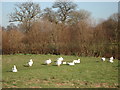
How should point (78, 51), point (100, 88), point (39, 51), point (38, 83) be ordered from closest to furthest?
point (100, 88) < point (38, 83) < point (78, 51) < point (39, 51)

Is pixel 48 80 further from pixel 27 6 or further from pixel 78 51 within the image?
pixel 27 6

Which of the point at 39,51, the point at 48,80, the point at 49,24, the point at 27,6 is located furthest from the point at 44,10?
the point at 48,80

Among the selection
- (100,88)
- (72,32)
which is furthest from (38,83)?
(72,32)

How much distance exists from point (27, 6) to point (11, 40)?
10317 mm

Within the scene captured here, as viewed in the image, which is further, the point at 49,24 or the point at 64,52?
the point at 49,24

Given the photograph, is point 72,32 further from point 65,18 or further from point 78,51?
point 65,18

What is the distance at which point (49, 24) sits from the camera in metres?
21.6

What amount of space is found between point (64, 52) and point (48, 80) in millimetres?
12424

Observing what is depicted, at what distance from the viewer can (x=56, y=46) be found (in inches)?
803

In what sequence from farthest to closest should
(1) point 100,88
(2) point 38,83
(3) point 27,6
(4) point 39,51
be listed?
(3) point 27,6, (4) point 39,51, (2) point 38,83, (1) point 100,88

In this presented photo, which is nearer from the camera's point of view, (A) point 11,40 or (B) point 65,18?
(A) point 11,40

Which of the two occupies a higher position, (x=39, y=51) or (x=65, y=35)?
(x=65, y=35)

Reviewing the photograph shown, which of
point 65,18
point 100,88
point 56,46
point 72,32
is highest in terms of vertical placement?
point 65,18

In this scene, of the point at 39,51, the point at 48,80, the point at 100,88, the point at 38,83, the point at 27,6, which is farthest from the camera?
the point at 27,6
